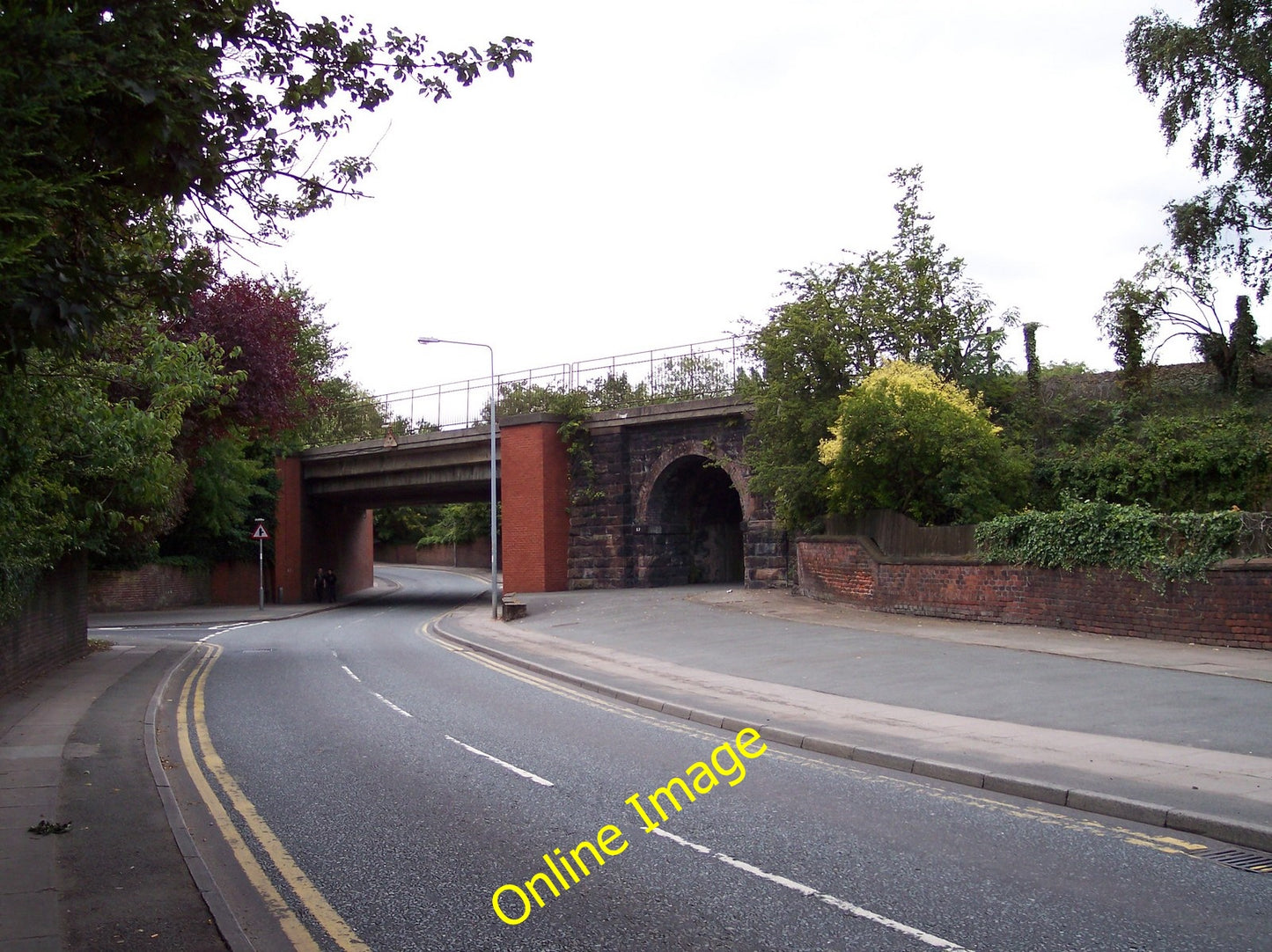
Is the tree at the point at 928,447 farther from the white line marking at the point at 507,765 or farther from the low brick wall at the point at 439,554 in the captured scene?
the low brick wall at the point at 439,554

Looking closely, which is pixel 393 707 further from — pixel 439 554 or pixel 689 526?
pixel 439 554

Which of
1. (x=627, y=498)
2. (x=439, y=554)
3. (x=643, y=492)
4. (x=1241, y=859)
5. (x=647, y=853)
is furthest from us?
(x=439, y=554)

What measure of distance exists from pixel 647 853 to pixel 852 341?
2112 cm

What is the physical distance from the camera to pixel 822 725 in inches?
424

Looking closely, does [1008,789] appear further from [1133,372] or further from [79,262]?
[1133,372]

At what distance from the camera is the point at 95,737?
35.6 feet

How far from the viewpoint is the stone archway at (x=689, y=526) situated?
3466 cm

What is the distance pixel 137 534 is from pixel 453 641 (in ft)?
24.0

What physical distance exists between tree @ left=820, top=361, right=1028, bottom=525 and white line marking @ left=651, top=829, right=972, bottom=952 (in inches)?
611

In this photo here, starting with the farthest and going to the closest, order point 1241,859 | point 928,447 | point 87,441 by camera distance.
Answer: point 928,447
point 87,441
point 1241,859

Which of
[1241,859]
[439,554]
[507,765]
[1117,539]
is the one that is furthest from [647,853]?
[439,554]

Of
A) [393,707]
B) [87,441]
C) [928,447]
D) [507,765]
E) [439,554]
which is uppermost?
[928,447]

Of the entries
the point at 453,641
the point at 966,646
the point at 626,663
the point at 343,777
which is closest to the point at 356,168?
the point at 343,777

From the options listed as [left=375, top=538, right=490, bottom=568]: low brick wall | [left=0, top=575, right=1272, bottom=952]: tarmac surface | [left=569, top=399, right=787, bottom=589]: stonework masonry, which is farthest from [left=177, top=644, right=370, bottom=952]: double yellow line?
[left=375, top=538, right=490, bottom=568]: low brick wall
